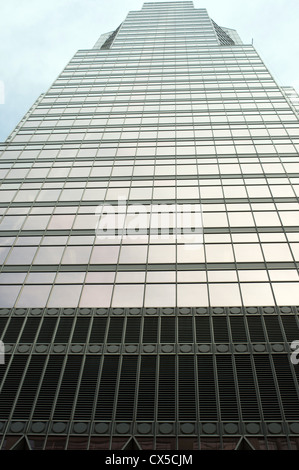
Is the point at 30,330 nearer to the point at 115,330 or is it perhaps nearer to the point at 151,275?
the point at 115,330

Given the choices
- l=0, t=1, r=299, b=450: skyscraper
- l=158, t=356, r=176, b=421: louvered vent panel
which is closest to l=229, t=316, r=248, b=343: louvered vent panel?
l=0, t=1, r=299, b=450: skyscraper

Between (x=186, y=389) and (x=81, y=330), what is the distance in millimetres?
5267

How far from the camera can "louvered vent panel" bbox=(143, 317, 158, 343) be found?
54.7 ft

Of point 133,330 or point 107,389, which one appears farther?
point 133,330

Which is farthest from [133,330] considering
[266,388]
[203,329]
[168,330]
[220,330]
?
[266,388]

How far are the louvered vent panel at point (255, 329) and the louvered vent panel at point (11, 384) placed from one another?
9.16 metres

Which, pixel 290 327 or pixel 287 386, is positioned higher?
pixel 290 327

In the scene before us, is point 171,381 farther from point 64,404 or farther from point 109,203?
point 109,203

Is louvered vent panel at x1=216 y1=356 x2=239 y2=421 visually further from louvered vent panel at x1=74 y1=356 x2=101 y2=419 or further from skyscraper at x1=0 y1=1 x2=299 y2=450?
louvered vent panel at x1=74 y1=356 x2=101 y2=419

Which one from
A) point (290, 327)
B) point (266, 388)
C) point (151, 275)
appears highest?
point (151, 275)

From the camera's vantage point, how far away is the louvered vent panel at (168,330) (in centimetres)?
1662

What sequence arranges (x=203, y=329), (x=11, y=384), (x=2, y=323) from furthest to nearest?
1. (x=2, y=323)
2. (x=203, y=329)
3. (x=11, y=384)

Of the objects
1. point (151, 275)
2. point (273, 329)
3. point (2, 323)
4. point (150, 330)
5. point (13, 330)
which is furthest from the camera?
point (151, 275)

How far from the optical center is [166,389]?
14.6 metres
